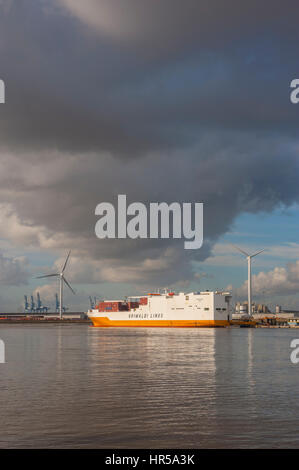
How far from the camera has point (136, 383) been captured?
35156 millimetres

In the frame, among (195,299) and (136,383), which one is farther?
(195,299)

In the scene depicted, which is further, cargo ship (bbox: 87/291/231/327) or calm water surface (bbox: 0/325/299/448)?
cargo ship (bbox: 87/291/231/327)

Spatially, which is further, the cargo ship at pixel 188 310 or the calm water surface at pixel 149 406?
the cargo ship at pixel 188 310

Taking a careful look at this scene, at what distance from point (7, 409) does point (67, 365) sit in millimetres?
22798

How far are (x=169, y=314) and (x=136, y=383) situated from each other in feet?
490

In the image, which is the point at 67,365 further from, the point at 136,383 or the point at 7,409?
the point at 7,409

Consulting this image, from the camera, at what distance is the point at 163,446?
18.8 metres

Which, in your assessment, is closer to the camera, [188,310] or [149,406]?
[149,406]

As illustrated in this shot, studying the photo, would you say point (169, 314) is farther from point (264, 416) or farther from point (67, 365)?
point (264, 416)
